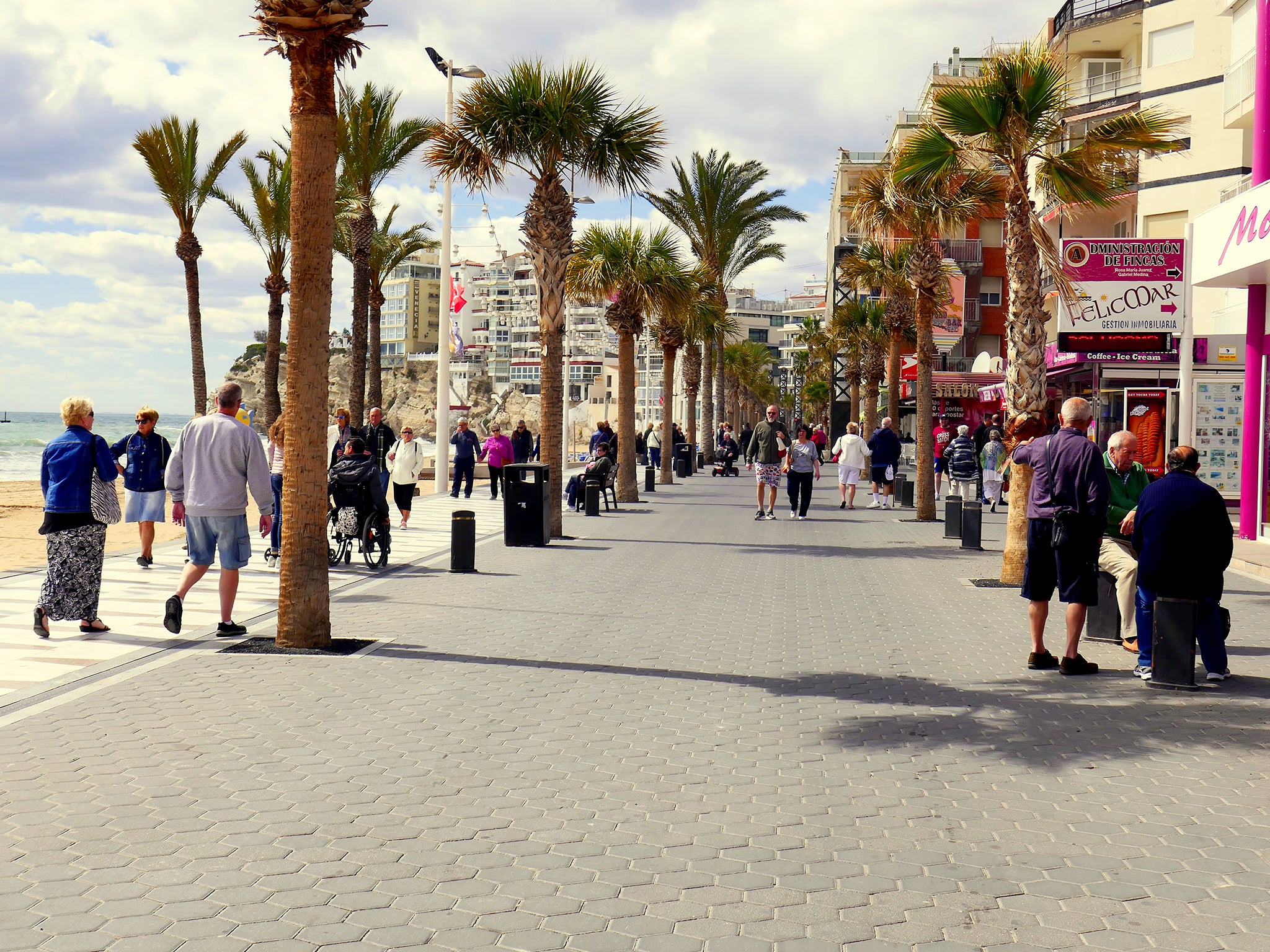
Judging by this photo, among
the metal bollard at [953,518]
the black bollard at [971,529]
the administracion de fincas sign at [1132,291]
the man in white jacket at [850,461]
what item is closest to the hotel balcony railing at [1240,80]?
the administracion de fincas sign at [1132,291]

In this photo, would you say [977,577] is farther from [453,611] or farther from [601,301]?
[601,301]

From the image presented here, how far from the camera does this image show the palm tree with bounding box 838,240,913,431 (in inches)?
1278

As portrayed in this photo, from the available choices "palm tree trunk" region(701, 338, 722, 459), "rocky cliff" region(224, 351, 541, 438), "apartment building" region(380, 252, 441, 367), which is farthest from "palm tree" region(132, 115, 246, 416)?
"apartment building" region(380, 252, 441, 367)

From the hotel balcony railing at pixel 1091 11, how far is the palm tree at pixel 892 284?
1331 centimetres

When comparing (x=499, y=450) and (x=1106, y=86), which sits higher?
(x=1106, y=86)

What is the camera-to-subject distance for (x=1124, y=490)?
926 cm

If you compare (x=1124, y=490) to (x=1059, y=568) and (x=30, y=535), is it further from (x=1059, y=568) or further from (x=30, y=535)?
(x=30, y=535)

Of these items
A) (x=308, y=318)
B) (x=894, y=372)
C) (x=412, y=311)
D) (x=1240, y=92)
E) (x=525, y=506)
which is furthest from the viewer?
(x=412, y=311)

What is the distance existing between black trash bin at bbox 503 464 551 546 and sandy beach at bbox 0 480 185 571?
5.06 m

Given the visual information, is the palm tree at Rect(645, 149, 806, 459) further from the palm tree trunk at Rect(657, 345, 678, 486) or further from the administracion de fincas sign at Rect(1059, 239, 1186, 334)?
the administracion de fincas sign at Rect(1059, 239, 1186, 334)

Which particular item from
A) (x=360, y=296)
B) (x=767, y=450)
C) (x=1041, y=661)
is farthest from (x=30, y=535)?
(x=1041, y=661)

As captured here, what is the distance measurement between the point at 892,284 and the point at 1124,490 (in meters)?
24.8

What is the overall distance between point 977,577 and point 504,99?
9655 millimetres

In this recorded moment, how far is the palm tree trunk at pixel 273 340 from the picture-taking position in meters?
34.3
